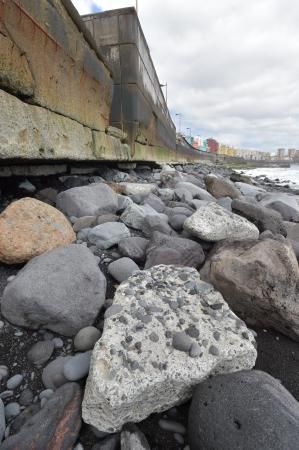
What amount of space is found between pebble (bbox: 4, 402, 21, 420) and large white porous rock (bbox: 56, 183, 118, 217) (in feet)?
4.45

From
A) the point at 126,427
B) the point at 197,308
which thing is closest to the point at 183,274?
the point at 197,308

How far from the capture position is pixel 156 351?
90cm

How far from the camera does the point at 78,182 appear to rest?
2.74m

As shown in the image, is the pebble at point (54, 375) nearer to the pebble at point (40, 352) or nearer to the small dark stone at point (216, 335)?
the pebble at point (40, 352)

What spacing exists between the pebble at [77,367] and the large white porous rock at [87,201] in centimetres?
125

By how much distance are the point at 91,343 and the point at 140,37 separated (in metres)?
5.57

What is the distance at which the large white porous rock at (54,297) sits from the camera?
3.55 ft

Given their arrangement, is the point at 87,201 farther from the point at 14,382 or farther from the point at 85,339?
the point at 14,382

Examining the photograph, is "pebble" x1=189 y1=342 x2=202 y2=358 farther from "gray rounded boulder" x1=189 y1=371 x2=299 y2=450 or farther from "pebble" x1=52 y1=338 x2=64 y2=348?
"pebble" x1=52 y1=338 x2=64 y2=348

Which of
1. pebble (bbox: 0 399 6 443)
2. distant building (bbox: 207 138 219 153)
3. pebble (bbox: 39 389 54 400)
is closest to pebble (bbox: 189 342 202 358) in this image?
pebble (bbox: 39 389 54 400)

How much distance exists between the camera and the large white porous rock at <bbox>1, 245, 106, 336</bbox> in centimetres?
108

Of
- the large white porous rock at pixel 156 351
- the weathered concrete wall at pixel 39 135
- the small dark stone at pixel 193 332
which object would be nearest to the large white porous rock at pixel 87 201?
the weathered concrete wall at pixel 39 135

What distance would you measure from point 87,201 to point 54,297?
3.75 ft

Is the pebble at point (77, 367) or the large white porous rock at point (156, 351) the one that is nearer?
the large white porous rock at point (156, 351)
